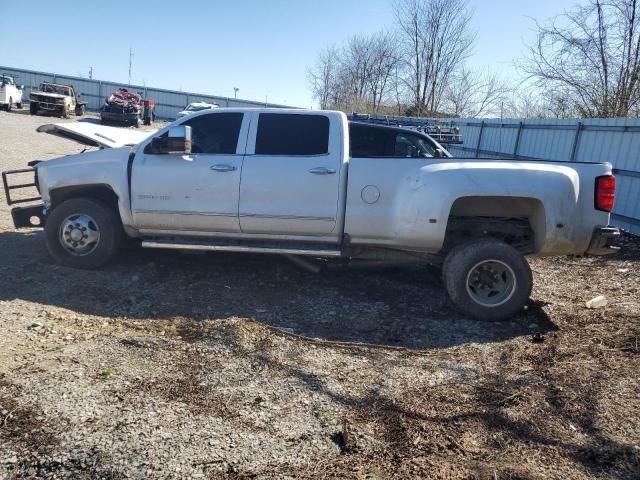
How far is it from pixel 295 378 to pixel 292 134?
288 centimetres

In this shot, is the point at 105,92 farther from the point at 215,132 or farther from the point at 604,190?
the point at 604,190

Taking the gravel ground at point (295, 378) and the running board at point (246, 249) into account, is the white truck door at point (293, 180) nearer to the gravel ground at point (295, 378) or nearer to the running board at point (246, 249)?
the running board at point (246, 249)

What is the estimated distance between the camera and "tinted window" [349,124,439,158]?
280 inches

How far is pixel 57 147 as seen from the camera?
729 inches

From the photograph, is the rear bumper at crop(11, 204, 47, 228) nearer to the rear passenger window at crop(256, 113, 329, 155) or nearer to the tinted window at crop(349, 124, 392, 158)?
the rear passenger window at crop(256, 113, 329, 155)

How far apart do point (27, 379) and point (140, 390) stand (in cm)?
76

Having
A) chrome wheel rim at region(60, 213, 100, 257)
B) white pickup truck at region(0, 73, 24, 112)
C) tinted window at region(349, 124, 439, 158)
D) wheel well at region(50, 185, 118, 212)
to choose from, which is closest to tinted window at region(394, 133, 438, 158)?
tinted window at region(349, 124, 439, 158)

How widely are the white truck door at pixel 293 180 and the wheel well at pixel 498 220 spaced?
1.28 m

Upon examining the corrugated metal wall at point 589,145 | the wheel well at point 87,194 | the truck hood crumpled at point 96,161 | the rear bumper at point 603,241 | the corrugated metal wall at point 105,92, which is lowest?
the wheel well at point 87,194

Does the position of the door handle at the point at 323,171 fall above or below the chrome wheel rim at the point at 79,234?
above

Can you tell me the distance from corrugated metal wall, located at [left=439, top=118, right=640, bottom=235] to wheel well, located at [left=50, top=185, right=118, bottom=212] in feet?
29.5

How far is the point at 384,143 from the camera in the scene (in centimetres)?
730

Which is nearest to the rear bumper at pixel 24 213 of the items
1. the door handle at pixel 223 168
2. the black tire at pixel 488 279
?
the door handle at pixel 223 168

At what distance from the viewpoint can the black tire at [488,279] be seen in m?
5.34
